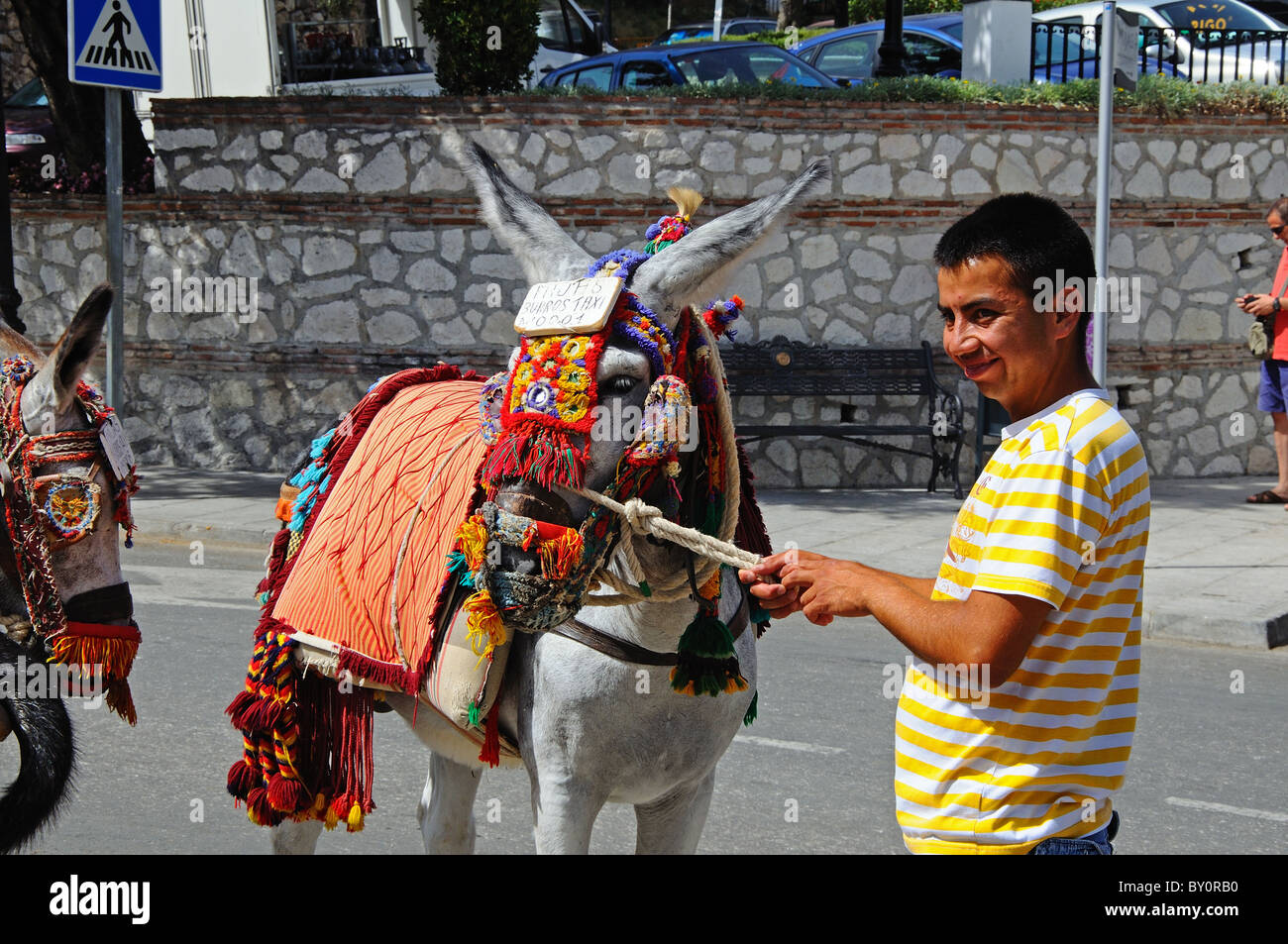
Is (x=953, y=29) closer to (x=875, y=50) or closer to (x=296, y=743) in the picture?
(x=875, y=50)

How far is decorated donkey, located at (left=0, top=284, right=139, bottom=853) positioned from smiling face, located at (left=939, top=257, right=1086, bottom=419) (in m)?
1.96

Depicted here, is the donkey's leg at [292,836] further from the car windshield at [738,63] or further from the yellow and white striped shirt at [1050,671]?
the car windshield at [738,63]

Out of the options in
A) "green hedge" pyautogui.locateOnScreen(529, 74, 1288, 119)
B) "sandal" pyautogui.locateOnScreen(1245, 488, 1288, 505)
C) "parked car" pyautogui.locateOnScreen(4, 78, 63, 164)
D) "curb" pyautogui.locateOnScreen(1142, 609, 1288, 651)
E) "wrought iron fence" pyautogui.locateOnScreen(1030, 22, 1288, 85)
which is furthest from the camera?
"parked car" pyautogui.locateOnScreen(4, 78, 63, 164)

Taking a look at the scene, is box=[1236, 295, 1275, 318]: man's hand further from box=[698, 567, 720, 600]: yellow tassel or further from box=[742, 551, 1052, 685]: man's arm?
box=[742, 551, 1052, 685]: man's arm

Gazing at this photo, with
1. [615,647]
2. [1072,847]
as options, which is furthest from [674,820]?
[1072,847]

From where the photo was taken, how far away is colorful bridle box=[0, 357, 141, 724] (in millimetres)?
3037

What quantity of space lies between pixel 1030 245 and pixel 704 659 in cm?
116

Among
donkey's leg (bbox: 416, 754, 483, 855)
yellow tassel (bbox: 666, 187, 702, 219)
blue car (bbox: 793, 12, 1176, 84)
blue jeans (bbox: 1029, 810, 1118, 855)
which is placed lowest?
donkey's leg (bbox: 416, 754, 483, 855)

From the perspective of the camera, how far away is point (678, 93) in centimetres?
1186

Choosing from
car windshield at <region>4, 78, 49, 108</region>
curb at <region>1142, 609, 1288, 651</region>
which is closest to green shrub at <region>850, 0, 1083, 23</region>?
car windshield at <region>4, 78, 49, 108</region>

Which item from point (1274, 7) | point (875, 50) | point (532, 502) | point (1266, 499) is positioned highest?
point (1274, 7)

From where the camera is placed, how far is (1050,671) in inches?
84.1

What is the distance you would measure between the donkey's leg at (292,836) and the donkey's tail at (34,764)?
71 cm

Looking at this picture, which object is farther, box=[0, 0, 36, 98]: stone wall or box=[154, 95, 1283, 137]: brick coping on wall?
box=[0, 0, 36, 98]: stone wall
